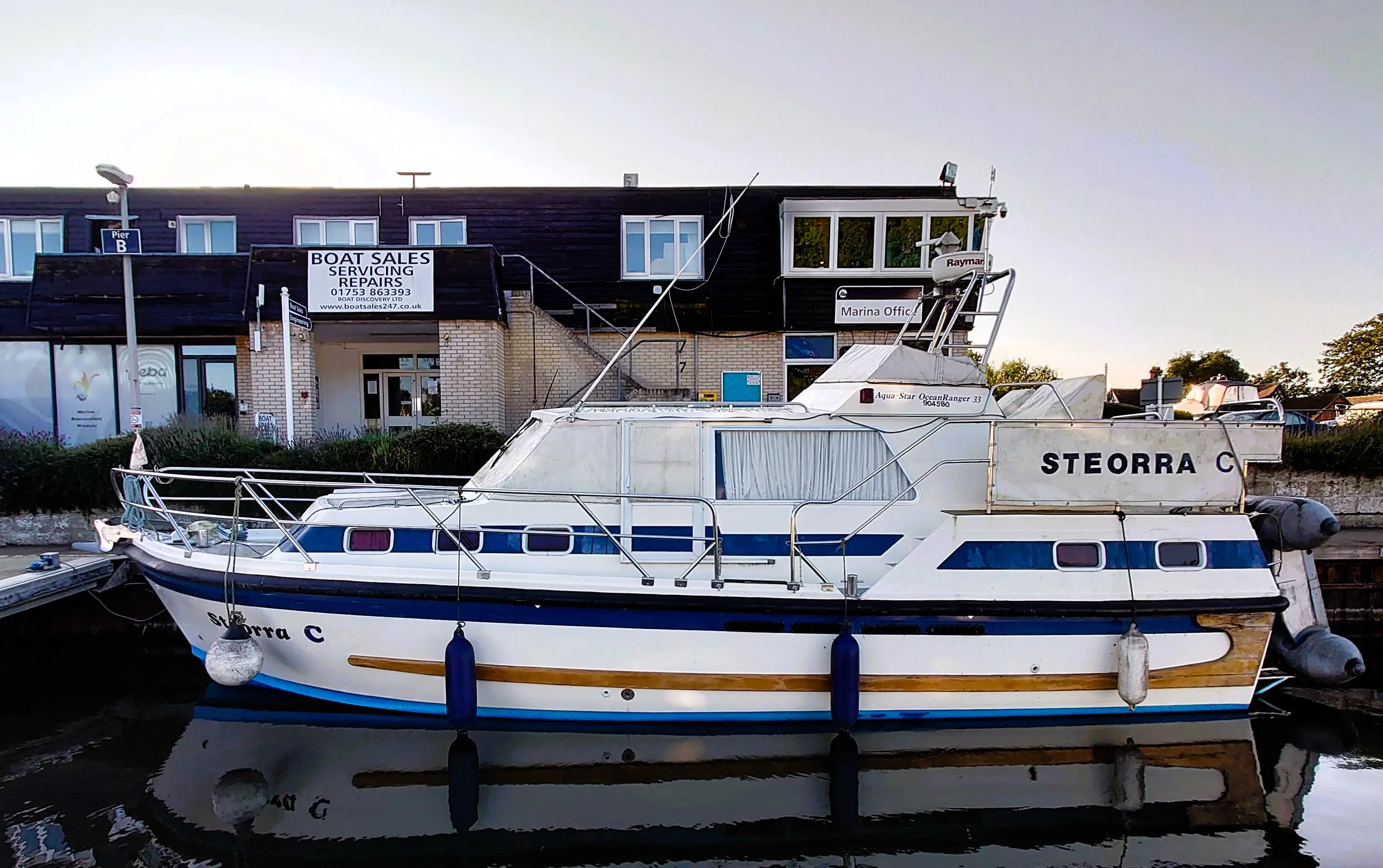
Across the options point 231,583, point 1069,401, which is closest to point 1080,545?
point 1069,401

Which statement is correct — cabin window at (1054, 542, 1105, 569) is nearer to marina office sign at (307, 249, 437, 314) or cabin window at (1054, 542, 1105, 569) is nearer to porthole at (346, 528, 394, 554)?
porthole at (346, 528, 394, 554)

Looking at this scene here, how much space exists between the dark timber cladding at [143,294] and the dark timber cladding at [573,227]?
1.77m

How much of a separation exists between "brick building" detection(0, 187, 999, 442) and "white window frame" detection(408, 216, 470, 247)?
4cm

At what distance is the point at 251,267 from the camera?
10.8 metres

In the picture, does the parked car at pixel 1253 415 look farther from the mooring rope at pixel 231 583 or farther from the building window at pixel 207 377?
the building window at pixel 207 377

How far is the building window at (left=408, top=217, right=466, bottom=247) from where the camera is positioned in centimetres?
1332

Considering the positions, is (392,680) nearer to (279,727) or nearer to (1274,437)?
(279,727)

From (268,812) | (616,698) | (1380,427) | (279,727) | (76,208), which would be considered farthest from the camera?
(76,208)

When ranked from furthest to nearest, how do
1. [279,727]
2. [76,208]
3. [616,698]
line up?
1. [76,208]
2. [279,727]
3. [616,698]

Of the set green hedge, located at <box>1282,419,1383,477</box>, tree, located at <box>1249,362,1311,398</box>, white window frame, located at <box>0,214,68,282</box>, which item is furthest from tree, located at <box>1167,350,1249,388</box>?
white window frame, located at <box>0,214,68,282</box>

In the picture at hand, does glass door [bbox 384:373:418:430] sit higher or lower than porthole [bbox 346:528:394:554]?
higher

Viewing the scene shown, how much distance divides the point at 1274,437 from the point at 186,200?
1781 centimetres

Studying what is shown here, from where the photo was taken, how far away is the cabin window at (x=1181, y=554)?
5121 millimetres

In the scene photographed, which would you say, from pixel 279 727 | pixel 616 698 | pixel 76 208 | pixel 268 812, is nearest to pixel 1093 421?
pixel 616 698
